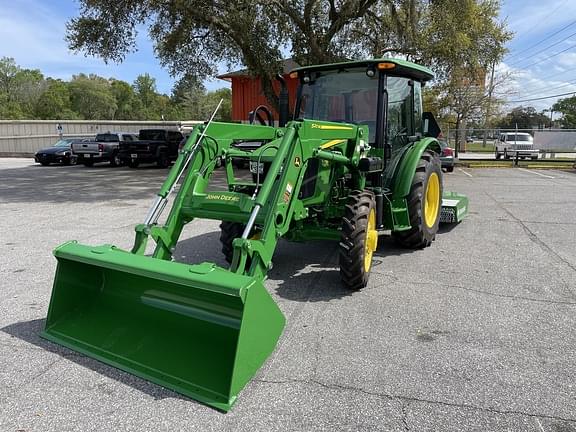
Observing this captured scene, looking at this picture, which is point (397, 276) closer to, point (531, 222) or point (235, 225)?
point (235, 225)

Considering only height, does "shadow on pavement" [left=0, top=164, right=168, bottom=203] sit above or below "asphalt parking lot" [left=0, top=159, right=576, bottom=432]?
above

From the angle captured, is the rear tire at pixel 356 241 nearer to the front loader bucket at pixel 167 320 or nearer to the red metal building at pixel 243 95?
the front loader bucket at pixel 167 320

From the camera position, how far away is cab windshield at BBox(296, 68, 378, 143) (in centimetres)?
583

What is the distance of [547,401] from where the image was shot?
119 inches

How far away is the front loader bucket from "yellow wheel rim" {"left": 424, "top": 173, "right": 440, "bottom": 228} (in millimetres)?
4481

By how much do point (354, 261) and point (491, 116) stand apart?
28638 millimetres

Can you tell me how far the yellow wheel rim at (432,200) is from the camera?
23.2 ft

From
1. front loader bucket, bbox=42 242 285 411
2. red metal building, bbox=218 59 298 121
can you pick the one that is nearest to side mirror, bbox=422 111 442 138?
front loader bucket, bbox=42 242 285 411

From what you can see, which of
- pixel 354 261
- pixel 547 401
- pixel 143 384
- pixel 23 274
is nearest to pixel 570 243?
pixel 354 261

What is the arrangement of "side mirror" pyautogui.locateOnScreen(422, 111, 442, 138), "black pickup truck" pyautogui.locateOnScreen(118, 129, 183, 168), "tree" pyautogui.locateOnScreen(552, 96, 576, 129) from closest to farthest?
"side mirror" pyautogui.locateOnScreen(422, 111, 442, 138), "black pickup truck" pyautogui.locateOnScreen(118, 129, 183, 168), "tree" pyautogui.locateOnScreen(552, 96, 576, 129)

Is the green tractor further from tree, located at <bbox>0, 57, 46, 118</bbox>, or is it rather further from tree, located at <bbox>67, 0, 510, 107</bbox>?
tree, located at <bbox>0, 57, 46, 118</bbox>

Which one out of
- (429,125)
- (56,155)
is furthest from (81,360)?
(56,155)

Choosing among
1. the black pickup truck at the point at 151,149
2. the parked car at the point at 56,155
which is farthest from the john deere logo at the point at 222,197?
the parked car at the point at 56,155

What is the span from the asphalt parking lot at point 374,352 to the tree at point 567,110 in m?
69.4
